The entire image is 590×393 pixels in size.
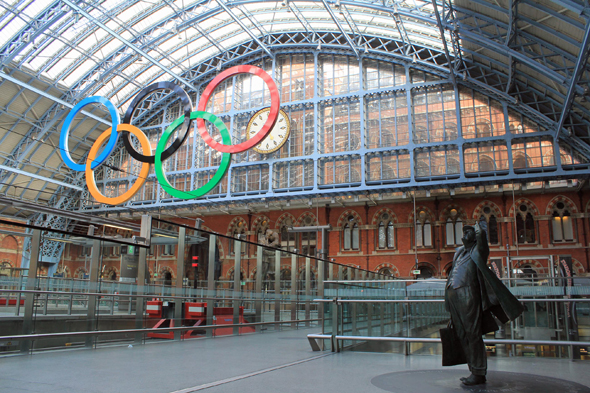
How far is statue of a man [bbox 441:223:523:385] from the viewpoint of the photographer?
509 centimetres

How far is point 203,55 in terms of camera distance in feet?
120

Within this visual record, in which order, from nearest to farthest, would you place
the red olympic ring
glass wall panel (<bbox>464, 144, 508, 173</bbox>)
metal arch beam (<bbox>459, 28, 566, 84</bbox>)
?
the red olympic ring
metal arch beam (<bbox>459, 28, 566, 84</bbox>)
glass wall panel (<bbox>464, 144, 508, 173</bbox>)

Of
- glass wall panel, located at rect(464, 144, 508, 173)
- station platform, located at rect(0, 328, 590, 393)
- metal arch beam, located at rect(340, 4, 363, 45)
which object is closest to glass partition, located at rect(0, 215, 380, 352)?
station platform, located at rect(0, 328, 590, 393)

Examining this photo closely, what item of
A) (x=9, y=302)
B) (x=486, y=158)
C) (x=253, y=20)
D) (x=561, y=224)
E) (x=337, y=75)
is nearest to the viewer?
(x=9, y=302)

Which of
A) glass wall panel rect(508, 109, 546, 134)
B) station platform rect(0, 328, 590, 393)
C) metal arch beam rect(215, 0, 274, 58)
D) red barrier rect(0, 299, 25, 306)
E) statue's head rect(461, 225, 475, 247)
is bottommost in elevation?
station platform rect(0, 328, 590, 393)

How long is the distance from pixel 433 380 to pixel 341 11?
2544 centimetres

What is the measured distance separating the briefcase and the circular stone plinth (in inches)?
8.2

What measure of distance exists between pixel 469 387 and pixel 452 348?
0.61 meters

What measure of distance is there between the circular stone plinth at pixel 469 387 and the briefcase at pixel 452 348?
208 mm

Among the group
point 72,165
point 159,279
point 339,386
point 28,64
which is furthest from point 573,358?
point 28,64

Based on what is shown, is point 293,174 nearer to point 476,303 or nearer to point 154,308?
point 154,308

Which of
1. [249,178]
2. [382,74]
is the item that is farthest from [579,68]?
[249,178]

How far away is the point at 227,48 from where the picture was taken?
35.4 metres

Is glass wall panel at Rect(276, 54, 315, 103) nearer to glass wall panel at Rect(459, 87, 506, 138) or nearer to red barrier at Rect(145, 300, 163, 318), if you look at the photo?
→ glass wall panel at Rect(459, 87, 506, 138)
